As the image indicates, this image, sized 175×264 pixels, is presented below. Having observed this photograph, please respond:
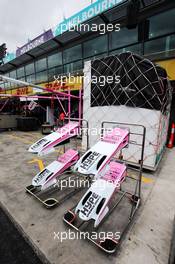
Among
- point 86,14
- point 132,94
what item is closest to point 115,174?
point 132,94

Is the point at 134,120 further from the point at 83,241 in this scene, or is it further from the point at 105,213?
the point at 83,241

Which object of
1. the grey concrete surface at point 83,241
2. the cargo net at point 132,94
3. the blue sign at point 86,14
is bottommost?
the grey concrete surface at point 83,241

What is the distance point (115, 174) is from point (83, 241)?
40.0 inches

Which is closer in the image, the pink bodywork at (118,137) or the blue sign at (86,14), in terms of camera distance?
the pink bodywork at (118,137)

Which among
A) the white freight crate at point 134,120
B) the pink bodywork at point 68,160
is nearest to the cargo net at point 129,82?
the white freight crate at point 134,120

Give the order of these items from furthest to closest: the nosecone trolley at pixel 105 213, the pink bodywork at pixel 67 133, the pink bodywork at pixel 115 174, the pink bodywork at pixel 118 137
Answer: the pink bodywork at pixel 67 133, the pink bodywork at pixel 115 174, the pink bodywork at pixel 118 137, the nosecone trolley at pixel 105 213

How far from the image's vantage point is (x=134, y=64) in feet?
11.1

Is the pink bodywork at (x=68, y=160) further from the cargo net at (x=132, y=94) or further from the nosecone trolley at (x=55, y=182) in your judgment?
the cargo net at (x=132, y=94)

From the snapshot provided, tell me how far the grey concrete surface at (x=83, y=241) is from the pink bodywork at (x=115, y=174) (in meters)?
0.60

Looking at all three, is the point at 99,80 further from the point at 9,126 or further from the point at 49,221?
the point at 9,126

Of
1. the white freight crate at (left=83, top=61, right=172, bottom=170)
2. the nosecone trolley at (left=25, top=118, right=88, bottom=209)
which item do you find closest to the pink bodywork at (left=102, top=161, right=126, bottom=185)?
the nosecone trolley at (left=25, top=118, right=88, bottom=209)

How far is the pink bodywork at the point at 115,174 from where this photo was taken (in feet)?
7.15

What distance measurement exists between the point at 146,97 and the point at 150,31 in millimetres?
4013

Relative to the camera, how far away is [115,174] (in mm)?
2281
